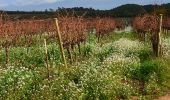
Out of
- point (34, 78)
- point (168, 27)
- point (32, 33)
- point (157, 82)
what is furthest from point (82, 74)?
point (168, 27)

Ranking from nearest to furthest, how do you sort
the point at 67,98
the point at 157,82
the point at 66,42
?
the point at 67,98 < the point at 157,82 < the point at 66,42

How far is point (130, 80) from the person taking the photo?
2302 cm

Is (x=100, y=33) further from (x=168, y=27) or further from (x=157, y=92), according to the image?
(x=157, y=92)

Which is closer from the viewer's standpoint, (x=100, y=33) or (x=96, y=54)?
(x=96, y=54)

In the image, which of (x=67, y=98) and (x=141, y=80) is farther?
(x=141, y=80)

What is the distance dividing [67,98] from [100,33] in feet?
109

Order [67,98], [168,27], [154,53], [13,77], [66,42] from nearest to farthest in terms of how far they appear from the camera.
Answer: [67,98] → [13,77] → [66,42] → [154,53] → [168,27]

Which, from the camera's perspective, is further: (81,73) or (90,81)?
(81,73)

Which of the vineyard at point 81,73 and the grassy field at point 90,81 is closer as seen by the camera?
the grassy field at point 90,81

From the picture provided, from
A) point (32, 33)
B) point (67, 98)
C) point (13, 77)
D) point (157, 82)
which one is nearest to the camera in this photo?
point (67, 98)

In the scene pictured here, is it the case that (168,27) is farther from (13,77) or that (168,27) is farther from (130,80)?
(13,77)

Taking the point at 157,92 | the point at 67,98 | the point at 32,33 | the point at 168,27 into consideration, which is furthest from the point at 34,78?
the point at 168,27

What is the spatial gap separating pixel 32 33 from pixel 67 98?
31866 mm

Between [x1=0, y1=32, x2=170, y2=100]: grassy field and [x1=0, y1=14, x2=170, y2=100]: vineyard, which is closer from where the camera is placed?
[x1=0, y1=32, x2=170, y2=100]: grassy field
